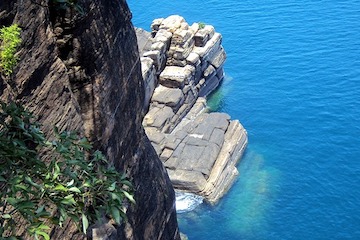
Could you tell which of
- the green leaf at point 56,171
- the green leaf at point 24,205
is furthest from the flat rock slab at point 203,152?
the green leaf at point 24,205

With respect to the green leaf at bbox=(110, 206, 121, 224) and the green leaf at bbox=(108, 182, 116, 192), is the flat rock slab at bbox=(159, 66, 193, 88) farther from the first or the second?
the green leaf at bbox=(110, 206, 121, 224)

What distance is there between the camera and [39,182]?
12.2m

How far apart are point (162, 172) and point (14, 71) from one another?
10148 millimetres

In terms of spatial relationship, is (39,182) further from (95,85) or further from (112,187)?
(95,85)

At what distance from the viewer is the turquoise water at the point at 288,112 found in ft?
128

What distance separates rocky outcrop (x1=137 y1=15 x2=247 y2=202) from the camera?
134 feet

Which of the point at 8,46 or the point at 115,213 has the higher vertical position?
the point at 8,46

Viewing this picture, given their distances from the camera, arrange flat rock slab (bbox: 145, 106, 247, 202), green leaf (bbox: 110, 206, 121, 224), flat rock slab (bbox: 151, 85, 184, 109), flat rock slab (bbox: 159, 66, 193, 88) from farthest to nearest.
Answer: flat rock slab (bbox: 159, 66, 193, 88), flat rock slab (bbox: 151, 85, 184, 109), flat rock slab (bbox: 145, 106, 247, 202), green leaf (bbox: 110, 206, 121, 224)

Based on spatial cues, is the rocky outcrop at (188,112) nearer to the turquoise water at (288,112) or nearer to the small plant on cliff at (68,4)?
the turquoise water at (288,112)

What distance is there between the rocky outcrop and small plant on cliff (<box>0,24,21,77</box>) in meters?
28.2

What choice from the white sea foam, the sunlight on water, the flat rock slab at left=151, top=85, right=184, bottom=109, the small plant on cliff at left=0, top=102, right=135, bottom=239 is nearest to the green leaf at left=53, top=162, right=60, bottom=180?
the small plant on cliff at left=0, top=102, right=135, bottom=239

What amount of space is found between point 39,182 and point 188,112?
3854 cm

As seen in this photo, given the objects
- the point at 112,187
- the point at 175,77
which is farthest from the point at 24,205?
the point at 175,77

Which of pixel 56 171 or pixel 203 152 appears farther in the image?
pixel 203 152
